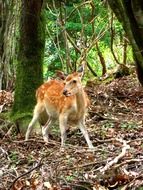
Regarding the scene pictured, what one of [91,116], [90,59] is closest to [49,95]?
[91,116]

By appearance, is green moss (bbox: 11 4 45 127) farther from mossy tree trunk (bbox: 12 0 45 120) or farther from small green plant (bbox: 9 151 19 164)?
small green plant (bbox: 9 151 19 164)

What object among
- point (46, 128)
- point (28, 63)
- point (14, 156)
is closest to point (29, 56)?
point (28, 63)

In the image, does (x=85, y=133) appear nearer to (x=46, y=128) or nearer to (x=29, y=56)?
(x=46, y=128)

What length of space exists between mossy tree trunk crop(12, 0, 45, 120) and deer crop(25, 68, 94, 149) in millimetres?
495

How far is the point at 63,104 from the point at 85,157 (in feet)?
Answer: 5.77

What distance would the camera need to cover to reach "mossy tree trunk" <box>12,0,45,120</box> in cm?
979

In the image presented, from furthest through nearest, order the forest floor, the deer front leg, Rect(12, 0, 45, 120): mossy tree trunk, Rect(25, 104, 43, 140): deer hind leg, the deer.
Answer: Rect(12, 0, 45, 120): mossy tree trunk
Rect(25, 104, 43, 140): deer hind leg
the deer front leg
the deer
the forest floor

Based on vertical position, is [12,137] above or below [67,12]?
below

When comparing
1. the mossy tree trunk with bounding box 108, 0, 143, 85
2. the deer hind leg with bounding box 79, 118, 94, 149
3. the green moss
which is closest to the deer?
the deer hind leg with bounding box 79, 118, 94, 149

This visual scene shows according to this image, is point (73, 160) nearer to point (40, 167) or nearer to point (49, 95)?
point (40, 167)

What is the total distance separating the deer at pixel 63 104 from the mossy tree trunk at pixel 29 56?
495mm

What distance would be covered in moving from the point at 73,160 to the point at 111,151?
1.77 ft

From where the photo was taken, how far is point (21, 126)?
32.0ft

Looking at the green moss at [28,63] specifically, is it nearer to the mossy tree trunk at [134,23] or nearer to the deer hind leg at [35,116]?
the deer hind leg at [35,116]
